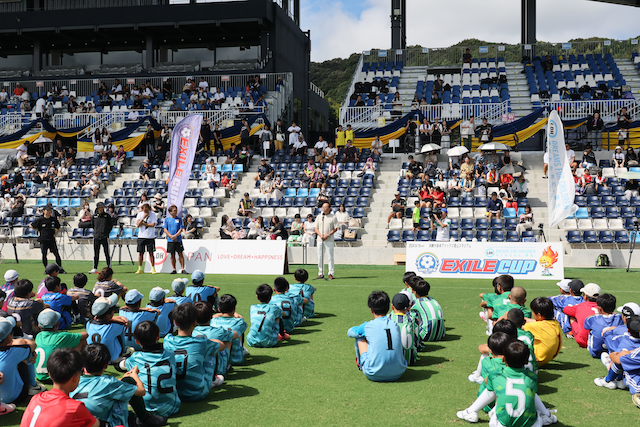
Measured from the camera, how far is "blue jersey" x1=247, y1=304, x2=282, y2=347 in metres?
8.13

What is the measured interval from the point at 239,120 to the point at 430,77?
12.2m

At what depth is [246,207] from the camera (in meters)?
22.6

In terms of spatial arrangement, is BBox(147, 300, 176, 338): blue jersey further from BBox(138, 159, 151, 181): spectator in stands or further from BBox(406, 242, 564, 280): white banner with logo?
BBox(138, 159, 151, 181): spectator in stands

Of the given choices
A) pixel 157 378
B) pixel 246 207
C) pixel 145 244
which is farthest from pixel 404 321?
pixel 246 207

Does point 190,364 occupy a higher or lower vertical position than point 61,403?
lower

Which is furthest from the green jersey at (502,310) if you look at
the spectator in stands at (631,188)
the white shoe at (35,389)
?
the spectator in stands at (631,188)

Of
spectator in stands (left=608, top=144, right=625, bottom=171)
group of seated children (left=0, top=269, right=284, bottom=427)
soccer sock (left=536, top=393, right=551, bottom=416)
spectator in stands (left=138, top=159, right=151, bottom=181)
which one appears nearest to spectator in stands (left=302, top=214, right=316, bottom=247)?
spectator in stands (left=138, top=159, right=151, bottom=181)

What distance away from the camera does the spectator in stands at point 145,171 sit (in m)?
26.5

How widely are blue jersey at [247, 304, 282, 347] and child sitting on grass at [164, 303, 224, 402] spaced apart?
2097mm

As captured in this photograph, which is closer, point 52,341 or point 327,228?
point 52,341

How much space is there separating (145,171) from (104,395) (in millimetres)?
23290

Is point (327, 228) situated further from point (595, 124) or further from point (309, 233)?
point (595, 124)

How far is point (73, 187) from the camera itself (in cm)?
2681

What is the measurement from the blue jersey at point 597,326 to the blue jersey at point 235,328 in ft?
13.6
